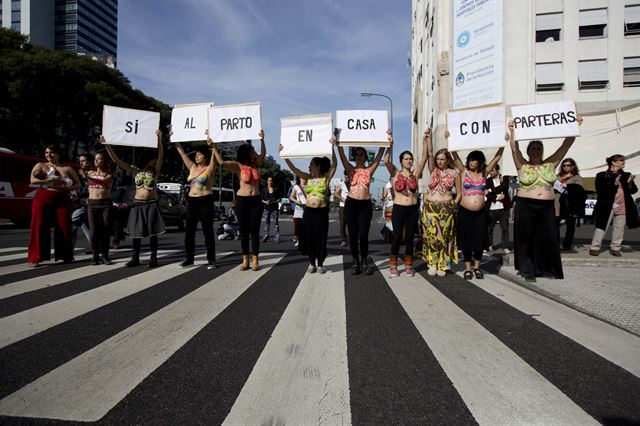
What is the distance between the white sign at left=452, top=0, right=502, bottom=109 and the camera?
87.1 feet

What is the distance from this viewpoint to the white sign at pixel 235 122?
19.9 ft

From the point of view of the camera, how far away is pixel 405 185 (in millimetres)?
5434

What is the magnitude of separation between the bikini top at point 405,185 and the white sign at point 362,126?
717 millimetres

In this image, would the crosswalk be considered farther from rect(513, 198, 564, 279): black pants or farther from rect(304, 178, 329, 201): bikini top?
rect(304, 178, 329, 201): bikini top

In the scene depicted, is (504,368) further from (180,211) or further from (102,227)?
(180,211)

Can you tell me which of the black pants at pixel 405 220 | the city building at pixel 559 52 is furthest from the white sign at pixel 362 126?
the city building at pixel 559 52

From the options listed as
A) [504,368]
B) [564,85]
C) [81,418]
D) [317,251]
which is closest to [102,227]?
[317,251]

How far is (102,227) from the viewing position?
6.37 m

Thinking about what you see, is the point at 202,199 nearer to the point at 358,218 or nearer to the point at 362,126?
the point at 358,218

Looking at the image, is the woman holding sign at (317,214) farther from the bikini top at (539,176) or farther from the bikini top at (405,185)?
the bikini top at (539,176)

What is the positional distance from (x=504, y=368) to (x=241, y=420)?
1628mm

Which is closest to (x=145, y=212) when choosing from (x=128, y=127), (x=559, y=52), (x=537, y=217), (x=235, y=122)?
(x=128, y=127)

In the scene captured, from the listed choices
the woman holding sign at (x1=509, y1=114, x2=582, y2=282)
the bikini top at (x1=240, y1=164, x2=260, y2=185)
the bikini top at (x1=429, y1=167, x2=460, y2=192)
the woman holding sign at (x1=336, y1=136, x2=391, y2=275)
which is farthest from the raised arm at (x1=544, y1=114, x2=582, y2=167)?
the bikini top at (x1=240, y1=164, x2=260, y2=185)

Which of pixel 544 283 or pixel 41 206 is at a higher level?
pixel 41 206
